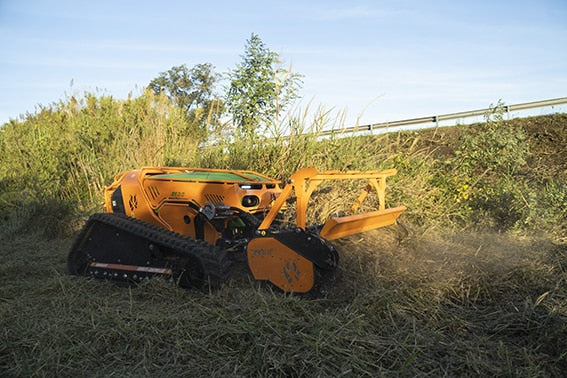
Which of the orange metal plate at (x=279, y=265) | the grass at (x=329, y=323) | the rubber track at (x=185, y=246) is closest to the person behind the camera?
the grass at (x=329, y=323)

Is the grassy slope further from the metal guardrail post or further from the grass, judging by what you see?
the metal guardrail post

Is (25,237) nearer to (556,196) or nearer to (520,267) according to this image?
(520,267)

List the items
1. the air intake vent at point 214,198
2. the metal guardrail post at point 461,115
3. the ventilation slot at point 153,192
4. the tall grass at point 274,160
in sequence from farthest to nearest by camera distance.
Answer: the metal guardrail post at point 461,115
the tall grass at point 274,160
the ventilation slot at point 153,192
the air intake vent at point 214,198

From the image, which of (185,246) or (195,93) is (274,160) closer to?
(185,246)

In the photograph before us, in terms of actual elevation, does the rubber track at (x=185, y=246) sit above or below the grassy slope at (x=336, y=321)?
above

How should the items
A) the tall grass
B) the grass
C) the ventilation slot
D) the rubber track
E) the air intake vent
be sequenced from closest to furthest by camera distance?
the grass, the rubber track, the air intake vent, the ventilation slot, the tall grass

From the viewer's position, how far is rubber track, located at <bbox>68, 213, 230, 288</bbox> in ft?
12.4

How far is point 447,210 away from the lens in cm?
648

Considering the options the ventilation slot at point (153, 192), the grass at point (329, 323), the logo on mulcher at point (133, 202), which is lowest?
the grass at point (329, 323)

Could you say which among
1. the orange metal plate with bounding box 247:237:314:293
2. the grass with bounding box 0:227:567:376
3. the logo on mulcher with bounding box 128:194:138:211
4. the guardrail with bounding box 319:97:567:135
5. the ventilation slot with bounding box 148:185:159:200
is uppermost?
the guardrail with bounding box 319:97:567:135

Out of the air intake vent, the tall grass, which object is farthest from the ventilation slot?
the tall grass

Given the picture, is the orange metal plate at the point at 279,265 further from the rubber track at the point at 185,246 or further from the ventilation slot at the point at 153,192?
the ventilation slot at the point at 153,192

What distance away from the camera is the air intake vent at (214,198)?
4.33 m

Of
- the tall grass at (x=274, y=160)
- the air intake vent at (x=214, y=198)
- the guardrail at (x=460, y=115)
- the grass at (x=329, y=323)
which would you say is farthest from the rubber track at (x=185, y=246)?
the guardrail at (x=460, y=115)
